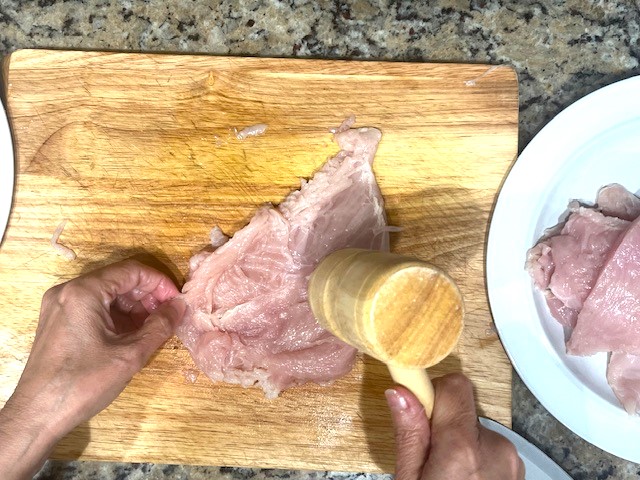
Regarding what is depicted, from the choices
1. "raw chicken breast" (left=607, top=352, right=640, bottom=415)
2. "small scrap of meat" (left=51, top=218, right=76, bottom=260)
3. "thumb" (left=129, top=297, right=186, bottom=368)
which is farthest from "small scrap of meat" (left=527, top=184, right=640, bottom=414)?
"small scrap of meat" (left=51, top=218, right=76, bottom=260)

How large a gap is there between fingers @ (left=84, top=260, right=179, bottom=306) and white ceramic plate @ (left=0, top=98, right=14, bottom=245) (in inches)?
10.8

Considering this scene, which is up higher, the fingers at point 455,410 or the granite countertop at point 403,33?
the granite countertop at point 403,33

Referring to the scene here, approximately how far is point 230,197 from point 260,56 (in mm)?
382

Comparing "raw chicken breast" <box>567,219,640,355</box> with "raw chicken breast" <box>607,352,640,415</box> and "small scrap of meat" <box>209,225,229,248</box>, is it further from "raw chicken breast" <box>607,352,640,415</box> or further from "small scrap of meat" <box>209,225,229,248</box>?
"small scrap of meat" <box>209,225,229,248</box>

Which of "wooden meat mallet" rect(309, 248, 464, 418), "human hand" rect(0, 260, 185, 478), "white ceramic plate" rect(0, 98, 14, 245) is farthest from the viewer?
"white ceramic plate" rect(0, 98, 14, 245)

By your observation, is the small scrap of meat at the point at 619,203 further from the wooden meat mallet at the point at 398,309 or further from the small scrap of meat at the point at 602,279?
the wooden meat mallet at the point at 398,309

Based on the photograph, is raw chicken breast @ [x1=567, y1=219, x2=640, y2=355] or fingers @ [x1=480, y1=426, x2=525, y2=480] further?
raw chicken breast @ [x1=567, y1=219, x2=640, y2=355]

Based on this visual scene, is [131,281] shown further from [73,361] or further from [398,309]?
[398,309]

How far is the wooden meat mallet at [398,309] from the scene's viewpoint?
836mm

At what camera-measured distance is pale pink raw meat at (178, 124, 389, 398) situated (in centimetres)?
138

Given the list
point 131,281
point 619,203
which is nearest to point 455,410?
point 619,203

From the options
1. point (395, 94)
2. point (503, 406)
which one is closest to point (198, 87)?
point (395, 94)

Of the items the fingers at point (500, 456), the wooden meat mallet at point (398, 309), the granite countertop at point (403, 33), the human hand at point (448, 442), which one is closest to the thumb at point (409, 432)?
the human hand at point (448, 442)

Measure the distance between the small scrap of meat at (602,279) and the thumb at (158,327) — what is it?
2.86ft
